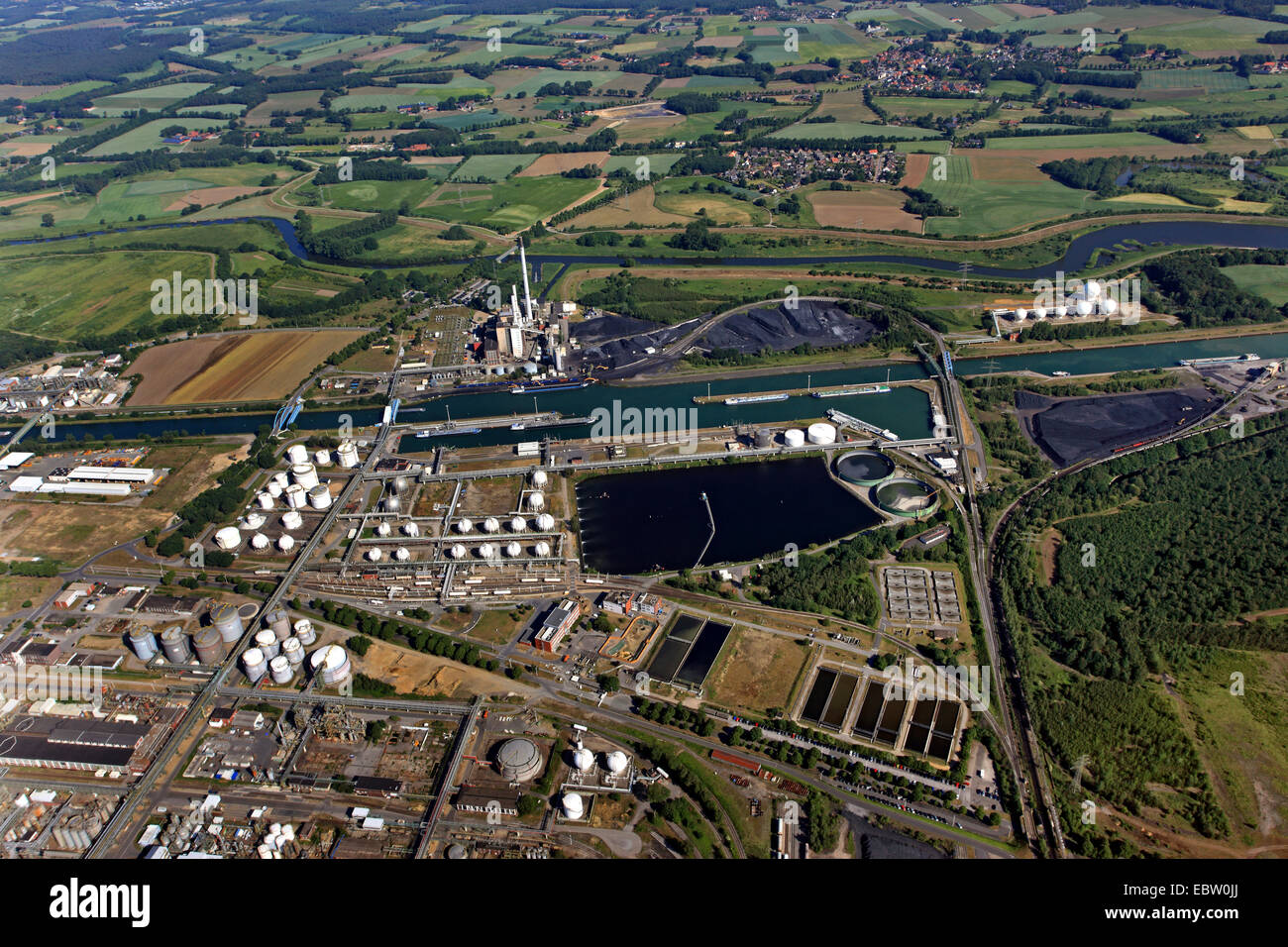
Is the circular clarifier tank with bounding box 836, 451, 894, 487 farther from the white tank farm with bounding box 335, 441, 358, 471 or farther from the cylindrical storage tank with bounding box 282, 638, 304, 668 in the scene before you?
the cylindrical storage tank with bounding box 282, 638, 304, 668

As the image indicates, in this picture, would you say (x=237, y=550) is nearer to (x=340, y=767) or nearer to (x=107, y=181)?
(x=340, y=767)

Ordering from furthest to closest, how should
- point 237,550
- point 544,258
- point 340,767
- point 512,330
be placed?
point 544,258, point 512,330, point 237,550, point 340,767

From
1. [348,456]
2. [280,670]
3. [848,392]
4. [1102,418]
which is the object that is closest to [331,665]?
[280,670]

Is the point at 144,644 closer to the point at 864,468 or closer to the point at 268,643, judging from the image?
the point at 268,643

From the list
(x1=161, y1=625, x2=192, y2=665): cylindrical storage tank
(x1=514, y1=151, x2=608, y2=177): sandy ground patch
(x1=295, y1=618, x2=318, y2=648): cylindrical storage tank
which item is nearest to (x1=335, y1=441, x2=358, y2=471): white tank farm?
(x1=295, y1=618, x2=318, y2=648): cylindrical storage tank

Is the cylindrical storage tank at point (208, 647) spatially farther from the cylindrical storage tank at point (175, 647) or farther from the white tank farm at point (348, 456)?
the white tank farm at point (348, 456)

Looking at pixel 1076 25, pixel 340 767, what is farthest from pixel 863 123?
pixel 340 767
